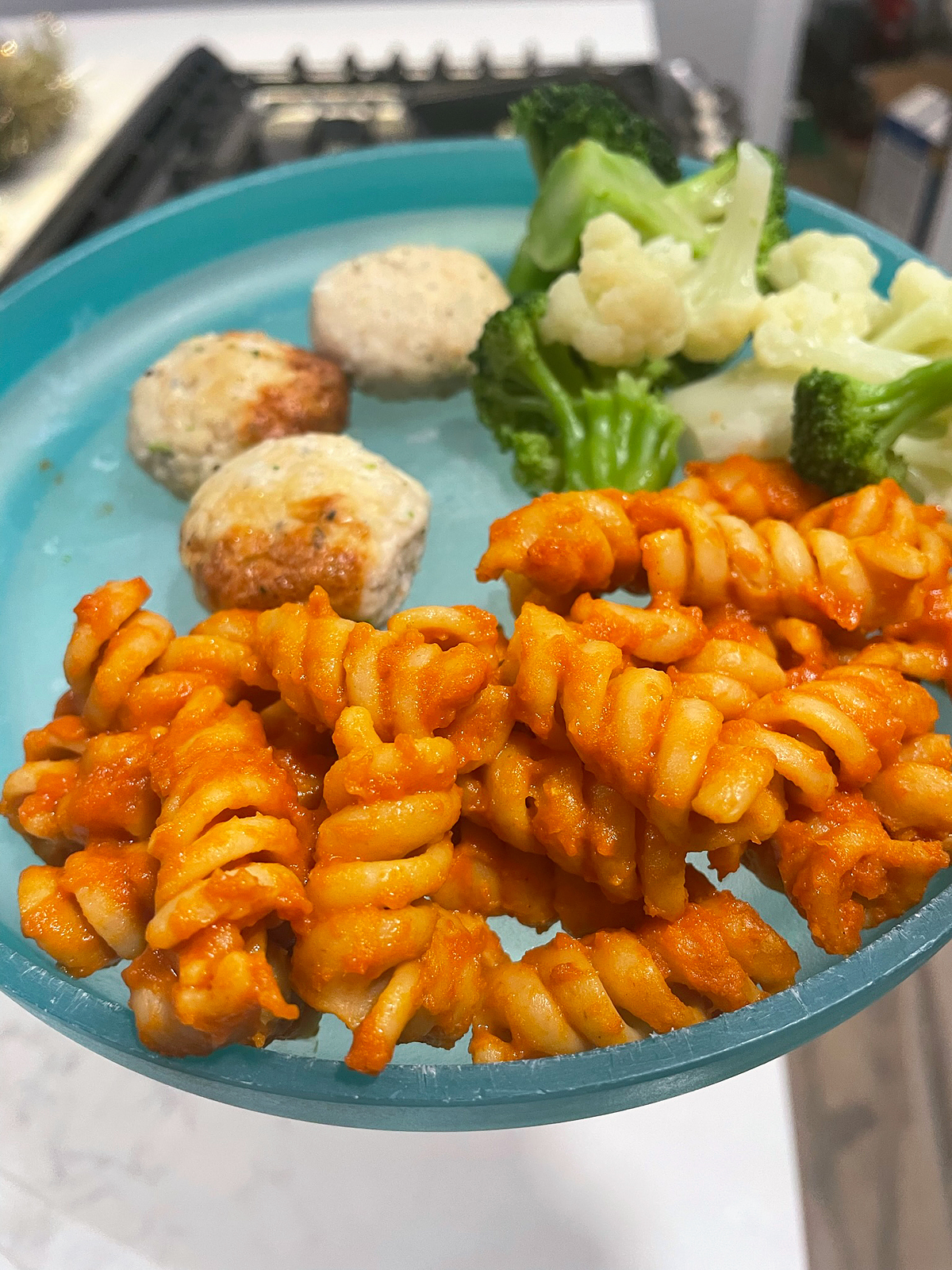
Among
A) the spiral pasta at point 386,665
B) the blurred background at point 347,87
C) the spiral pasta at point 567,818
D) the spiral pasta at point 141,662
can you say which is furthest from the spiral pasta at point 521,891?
the blurred background at point 347,87

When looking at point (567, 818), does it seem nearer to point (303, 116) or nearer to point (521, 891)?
point (521, 891)

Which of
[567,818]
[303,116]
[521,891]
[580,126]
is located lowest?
[521,891]

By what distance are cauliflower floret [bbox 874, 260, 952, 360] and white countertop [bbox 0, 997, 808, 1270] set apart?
3.27 feet

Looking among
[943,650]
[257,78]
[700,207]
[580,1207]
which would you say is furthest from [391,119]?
[580,1207]

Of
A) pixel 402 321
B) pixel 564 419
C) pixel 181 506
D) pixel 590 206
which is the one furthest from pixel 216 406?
pixel 590 206

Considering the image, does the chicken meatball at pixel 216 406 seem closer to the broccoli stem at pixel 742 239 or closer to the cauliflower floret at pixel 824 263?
the broccoli stem at pixel 742 239

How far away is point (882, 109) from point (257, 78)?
8.38 feet

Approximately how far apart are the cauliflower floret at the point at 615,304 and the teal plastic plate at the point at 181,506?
8.6 inches

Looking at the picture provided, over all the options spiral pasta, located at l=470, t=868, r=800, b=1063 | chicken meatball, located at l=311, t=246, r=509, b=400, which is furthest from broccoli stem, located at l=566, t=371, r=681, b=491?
spiral pasta, located at l=470, t=868, r=800, b=1063

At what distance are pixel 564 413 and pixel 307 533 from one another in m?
0.44

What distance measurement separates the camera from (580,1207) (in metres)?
1.09

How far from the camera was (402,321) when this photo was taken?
149 centimetres

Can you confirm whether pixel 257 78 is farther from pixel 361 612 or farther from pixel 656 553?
pixel 656 553

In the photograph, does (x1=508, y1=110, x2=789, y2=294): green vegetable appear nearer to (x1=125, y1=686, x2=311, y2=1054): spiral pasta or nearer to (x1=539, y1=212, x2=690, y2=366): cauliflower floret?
(x1=539, y1=212, x2=690, y2=366): cauliflower floret
